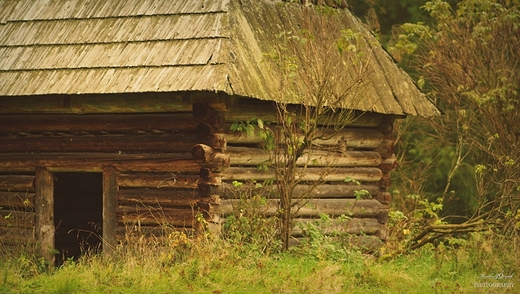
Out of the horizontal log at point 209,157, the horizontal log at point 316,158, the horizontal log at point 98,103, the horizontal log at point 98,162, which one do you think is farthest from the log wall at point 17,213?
the horizontal log at point 316,158

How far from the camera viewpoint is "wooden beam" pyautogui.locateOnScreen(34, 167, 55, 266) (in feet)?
40.6

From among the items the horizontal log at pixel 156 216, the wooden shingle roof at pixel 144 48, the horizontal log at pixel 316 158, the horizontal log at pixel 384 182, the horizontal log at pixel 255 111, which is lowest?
the horizontal log at pixel 156 216

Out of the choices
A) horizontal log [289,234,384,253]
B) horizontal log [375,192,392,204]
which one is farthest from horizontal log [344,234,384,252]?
horizontal log [375,192,392,204]

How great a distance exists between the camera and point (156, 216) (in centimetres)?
1180

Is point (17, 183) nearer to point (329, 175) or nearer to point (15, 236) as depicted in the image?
point (15, 236)

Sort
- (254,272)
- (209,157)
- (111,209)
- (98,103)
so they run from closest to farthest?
(254,272), (209,157), (98,103), (111,209)

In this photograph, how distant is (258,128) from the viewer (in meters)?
12.0

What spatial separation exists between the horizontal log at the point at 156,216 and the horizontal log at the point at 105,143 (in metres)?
0.75

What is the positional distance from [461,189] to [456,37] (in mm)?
4907

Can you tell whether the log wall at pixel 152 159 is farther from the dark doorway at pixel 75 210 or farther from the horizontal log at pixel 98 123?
the dark doorway at pixel 75 210

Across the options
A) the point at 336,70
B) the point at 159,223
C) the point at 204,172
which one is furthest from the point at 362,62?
the point at 159,223

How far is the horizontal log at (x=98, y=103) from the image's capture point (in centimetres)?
1156

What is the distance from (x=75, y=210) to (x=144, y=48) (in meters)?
4.15

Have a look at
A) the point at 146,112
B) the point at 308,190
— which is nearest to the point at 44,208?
the point at 146,112
